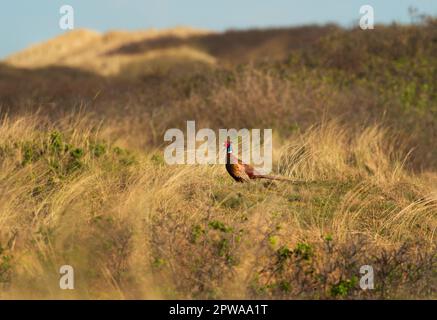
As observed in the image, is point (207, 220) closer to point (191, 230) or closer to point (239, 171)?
point (191, 230)

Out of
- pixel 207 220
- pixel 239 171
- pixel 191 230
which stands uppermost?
pixel 239 171

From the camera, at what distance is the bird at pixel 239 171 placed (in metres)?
7.59

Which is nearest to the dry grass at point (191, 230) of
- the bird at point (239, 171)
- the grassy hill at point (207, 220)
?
the grassy hill at point (207, 220)

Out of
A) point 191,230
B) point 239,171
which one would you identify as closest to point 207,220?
point 191,230

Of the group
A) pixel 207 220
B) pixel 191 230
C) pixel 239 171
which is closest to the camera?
pixel 191 230

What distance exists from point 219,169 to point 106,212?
6.61ft

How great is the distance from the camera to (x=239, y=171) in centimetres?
764

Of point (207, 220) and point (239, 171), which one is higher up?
point (239, 171)

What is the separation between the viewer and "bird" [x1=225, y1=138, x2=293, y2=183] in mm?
7594

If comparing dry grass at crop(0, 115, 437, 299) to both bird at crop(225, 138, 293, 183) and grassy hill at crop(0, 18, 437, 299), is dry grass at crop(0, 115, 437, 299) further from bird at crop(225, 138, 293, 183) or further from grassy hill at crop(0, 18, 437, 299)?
bird at crop(225, 138, 293, 183)

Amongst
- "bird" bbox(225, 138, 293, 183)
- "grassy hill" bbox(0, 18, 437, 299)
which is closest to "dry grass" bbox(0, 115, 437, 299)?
"grassy hill" bbox(0, 18, 437, 299)

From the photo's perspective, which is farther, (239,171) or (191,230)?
→ (239,171)

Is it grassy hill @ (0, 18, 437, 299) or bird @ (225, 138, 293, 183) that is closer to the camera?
→ grassy hill @ (0, 18, 437, 299)
